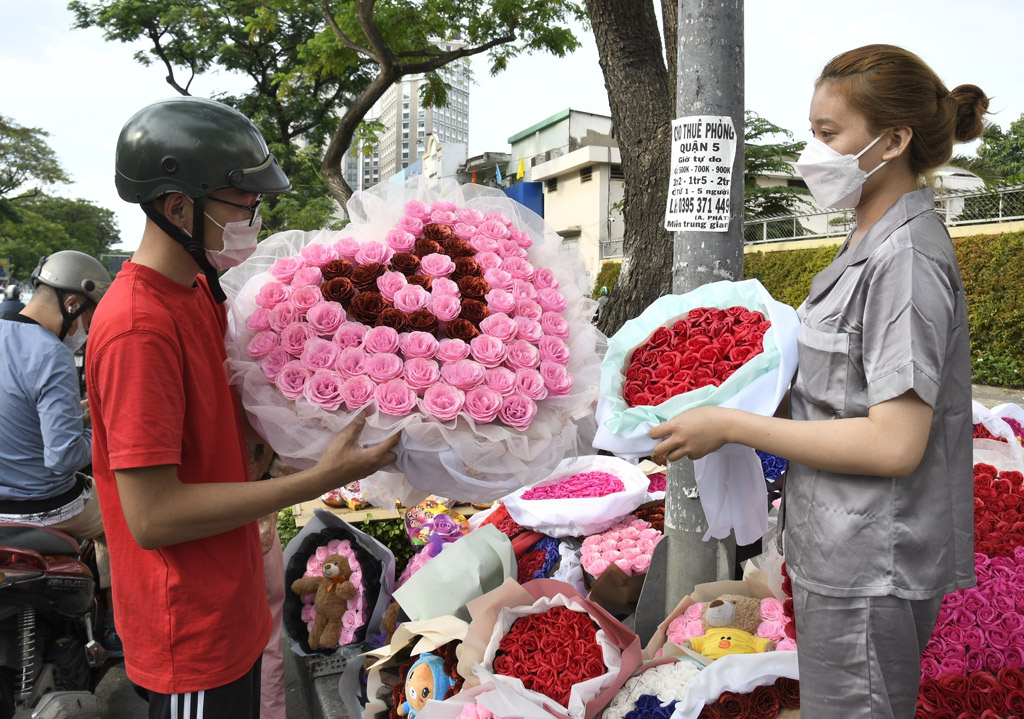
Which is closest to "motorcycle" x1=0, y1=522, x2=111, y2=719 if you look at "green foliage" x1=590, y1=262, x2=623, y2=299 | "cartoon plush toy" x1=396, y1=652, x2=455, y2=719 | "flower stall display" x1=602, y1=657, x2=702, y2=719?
"cartoon plush toy" x1=396, y1=652, x2=455, y2=719

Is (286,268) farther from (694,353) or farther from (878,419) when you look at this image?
(878,419)

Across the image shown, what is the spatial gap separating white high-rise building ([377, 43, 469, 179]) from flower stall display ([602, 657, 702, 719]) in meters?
2.98

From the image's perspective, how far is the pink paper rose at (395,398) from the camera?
164cm

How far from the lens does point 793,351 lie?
5.16 ft

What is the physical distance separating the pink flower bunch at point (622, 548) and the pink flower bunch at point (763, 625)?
1.70ft

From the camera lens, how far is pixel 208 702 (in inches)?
66.2

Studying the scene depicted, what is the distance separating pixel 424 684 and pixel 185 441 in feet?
4.75

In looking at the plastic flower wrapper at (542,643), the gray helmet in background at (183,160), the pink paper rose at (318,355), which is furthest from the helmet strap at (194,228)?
the plastic flower wrapper at (542,643)

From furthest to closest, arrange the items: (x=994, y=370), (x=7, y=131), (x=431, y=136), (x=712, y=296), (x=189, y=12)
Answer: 1. (x=431, y=136)
2. (x=7, y=131)
3. (x=189, y=12)
4. (x=994, y=370)
5. (x=712, y=296)

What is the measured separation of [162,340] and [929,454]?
161 centimetres

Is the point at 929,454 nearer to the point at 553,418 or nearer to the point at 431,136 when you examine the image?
the point at 553,418

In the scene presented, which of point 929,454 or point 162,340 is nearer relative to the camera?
point 929,454

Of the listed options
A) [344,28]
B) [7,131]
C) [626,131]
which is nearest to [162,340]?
[626,131]

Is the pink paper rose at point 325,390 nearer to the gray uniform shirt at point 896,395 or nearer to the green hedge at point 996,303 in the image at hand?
the gray uniform shirt at point 896,395
